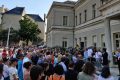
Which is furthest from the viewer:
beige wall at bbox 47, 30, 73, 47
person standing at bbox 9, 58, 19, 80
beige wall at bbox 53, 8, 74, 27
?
beige wall at bbox 53, 8, 74, 27

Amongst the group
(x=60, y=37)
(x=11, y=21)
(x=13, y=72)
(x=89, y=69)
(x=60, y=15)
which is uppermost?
(x=11, y=21)

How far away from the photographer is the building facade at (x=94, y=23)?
54.0ft

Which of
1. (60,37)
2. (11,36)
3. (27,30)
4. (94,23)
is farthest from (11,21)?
(94,23)

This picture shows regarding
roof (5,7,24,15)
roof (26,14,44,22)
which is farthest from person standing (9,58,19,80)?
roof (26,14,44,22)

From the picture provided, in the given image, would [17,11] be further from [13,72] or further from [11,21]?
[13,72]

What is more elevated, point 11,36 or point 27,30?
point 27,30

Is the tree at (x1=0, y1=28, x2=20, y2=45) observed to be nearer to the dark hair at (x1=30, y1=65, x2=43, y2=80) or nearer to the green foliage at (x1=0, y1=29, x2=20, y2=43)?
the green foliage at (x1=0, y1=29, x2=20, y2=43)

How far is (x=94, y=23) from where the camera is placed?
2606cm

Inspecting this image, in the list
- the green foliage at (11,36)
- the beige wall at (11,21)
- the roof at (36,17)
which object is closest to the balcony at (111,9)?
the green foliage at (11,36)

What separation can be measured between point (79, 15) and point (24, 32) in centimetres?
2554

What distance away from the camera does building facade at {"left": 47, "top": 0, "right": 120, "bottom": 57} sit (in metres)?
16.4

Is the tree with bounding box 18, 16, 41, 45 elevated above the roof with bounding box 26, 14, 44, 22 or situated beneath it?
situated beneath

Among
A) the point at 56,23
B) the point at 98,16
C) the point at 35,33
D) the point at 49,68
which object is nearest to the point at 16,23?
the point at 35,33

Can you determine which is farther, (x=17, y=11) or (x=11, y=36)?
(x=17, y=11)
